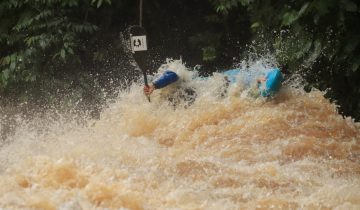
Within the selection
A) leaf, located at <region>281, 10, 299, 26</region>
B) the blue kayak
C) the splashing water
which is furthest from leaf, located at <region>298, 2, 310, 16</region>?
the blue kayak

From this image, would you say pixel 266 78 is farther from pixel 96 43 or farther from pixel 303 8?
pixel 96 43

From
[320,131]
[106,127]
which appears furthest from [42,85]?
[320,131]

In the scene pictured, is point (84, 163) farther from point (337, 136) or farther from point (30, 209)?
point (337, 136)

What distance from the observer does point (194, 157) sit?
16.3 feet

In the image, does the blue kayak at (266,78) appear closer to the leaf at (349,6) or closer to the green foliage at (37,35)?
the green foliage at (37,35)

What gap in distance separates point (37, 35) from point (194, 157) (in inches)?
153

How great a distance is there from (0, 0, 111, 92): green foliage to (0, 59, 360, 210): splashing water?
1205mm

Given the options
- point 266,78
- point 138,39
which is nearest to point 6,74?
point 138,39

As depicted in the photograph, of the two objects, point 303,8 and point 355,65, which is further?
point 355,65

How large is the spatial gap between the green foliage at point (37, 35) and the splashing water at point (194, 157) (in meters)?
1.21

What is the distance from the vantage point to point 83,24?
823 cm

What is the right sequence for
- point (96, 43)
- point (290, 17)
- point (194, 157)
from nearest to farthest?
point (290, 17)
point (194, 157)
point (96, 43)

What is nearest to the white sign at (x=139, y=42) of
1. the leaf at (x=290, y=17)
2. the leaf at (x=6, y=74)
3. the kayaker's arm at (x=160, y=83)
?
the kayaker's arm at (x=160, y=83)

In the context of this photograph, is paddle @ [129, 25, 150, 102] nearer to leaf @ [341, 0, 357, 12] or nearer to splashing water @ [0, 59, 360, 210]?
splashing water @ [0, 59, 360, 210]
